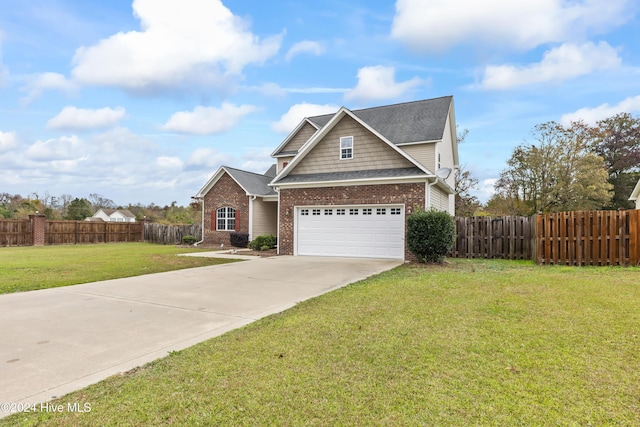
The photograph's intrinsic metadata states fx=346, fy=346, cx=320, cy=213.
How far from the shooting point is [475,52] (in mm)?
13562

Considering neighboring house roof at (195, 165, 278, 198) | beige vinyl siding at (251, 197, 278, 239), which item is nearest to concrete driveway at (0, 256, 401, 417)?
beige vinyl siding at (251, 197, 278, 239)

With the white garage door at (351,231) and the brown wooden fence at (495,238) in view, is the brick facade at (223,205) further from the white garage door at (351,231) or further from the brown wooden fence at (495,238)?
the brown wooden fence at (495,238)

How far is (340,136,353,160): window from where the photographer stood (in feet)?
49.9

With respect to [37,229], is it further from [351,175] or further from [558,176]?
[558,176]

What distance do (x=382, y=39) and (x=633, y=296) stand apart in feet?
39.3

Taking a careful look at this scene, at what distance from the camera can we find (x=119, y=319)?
17.4 feet

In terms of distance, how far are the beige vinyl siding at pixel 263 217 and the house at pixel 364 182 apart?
4.38 ft

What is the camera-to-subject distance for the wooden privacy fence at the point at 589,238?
10648 mm

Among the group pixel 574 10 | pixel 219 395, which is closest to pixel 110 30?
pixel 219 395

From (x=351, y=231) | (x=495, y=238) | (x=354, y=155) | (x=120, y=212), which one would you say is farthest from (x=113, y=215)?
(x=495, y=238)

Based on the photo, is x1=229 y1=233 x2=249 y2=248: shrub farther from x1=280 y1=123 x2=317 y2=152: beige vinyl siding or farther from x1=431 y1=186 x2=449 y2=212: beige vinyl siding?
x1=431 y1=186 x2=449 y2=212: beige vinyl siding

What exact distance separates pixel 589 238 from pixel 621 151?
30.4m

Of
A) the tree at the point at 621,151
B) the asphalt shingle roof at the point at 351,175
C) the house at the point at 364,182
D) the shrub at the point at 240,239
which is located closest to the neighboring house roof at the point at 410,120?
the house at the point at 364,182

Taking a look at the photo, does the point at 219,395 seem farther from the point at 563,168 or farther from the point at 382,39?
the point at 563,168
